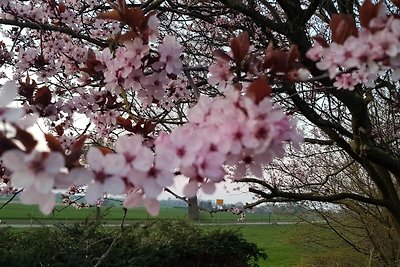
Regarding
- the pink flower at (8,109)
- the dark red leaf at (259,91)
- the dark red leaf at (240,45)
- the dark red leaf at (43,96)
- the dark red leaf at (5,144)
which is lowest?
the dark red leaf at (5,144)

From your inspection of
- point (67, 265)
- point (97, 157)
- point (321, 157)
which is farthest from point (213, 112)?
point (321, 157)

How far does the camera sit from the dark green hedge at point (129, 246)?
471cm

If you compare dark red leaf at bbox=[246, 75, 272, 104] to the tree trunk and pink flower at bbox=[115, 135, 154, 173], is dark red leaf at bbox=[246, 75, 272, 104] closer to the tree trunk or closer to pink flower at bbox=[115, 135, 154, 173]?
pink flower at bbox=[115, 135, 154, 173]

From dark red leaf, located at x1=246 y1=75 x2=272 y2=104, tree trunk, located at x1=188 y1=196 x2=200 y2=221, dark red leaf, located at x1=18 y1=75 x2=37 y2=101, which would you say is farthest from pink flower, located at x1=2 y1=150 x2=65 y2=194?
dark red leaf, located at x1=18 y1=75 x2=37 y2=101

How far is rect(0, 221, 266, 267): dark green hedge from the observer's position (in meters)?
4.71

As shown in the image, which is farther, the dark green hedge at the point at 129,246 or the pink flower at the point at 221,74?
the dark green hedge at the point at 129,246

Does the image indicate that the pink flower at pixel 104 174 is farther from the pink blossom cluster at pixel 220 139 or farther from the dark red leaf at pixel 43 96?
the dark red leaf at pixel 43 96

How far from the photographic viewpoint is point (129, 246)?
566 cm

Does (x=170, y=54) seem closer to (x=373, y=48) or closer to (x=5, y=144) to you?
(x=373, y=48)

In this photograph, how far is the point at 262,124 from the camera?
843 mm

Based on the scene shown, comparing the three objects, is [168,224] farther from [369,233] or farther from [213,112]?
[213,112]

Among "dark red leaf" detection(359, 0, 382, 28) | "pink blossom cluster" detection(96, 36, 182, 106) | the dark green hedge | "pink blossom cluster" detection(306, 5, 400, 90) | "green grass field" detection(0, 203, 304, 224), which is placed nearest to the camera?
"pink blossom cluster" detection(306, 5, 400, 90)

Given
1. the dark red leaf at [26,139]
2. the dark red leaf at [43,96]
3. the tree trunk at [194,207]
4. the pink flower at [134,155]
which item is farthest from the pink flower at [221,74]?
the dark red leaf at [43,96]

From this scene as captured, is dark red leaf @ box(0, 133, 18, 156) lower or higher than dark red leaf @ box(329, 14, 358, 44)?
lower
